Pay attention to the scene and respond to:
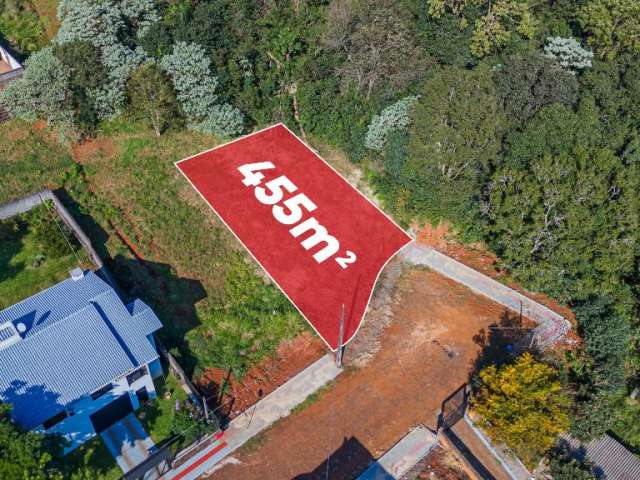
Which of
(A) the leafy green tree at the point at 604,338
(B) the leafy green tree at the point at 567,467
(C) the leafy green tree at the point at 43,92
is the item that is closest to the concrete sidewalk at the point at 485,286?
(A) the leafy green tree at the point at 604,338

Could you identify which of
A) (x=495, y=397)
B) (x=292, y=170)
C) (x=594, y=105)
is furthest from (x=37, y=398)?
(x=594, y=105)

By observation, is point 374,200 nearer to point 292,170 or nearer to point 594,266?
point 292,170

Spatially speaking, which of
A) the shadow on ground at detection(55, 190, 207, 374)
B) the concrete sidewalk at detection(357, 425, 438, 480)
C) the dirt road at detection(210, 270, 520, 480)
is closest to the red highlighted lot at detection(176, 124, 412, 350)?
the dirt road at detection(210, 270, 520, 480)

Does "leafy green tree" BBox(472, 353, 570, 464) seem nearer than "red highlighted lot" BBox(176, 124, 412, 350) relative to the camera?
Yes

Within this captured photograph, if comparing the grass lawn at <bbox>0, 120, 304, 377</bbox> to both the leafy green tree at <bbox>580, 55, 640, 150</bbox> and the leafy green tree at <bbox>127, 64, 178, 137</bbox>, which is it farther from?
the leafy green tree at <bbox>580, 55, 640, 150</bbox>

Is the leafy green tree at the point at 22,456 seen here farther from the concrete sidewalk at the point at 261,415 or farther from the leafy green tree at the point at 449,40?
the leafy green tree at the point at 449,40

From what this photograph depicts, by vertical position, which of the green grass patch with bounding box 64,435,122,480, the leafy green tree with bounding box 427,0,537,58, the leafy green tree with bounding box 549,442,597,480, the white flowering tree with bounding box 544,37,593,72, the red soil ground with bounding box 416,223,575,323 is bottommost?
the leafy green tree with bounding box 549,442,597,480
